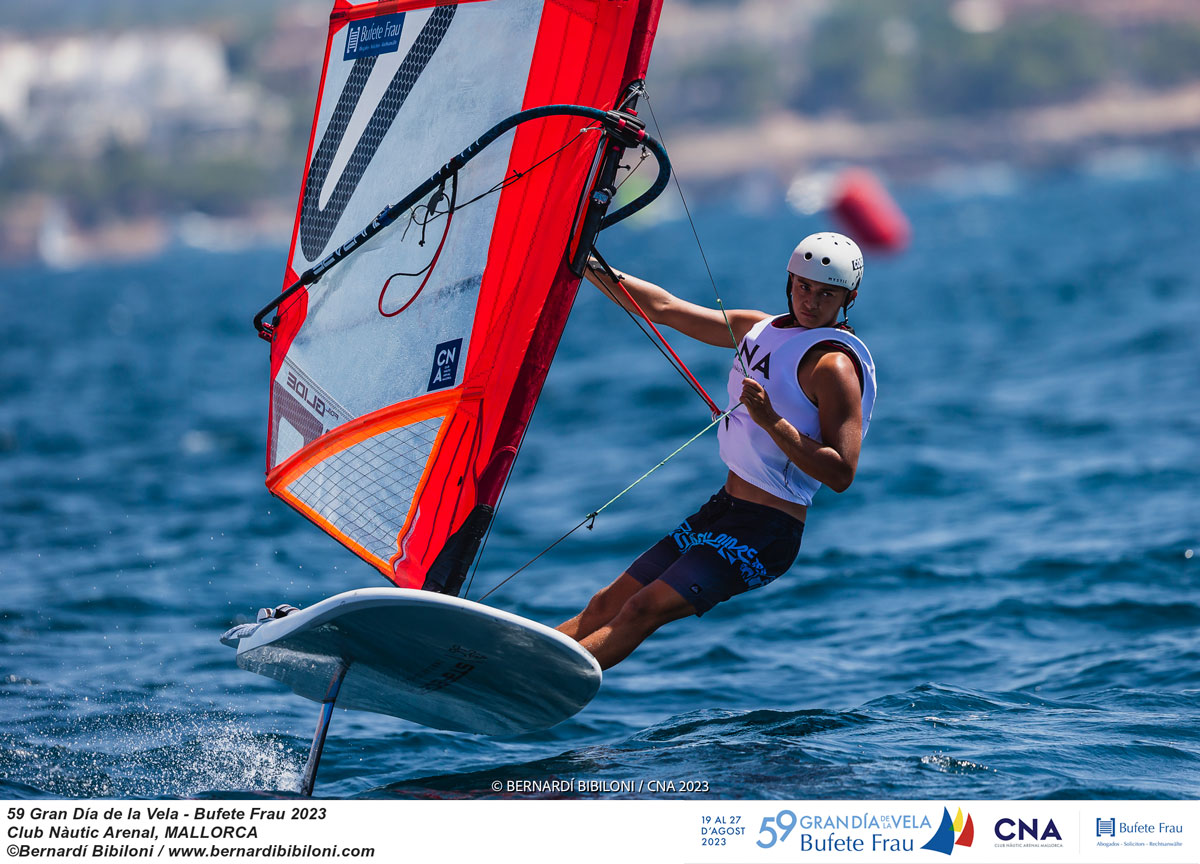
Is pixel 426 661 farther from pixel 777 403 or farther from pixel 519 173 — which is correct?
pixel 519 173

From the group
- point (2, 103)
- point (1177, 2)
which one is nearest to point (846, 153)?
point (1177, 2)

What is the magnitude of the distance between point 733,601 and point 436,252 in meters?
4.13

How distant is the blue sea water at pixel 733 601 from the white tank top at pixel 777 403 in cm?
101

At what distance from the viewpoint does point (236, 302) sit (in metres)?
50.8

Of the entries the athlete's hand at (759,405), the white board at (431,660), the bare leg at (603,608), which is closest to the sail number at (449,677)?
the white board at (431,660)

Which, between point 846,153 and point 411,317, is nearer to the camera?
point 411,317

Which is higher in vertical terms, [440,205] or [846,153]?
[846,153]

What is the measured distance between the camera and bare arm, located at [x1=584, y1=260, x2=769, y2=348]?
5.54 metres

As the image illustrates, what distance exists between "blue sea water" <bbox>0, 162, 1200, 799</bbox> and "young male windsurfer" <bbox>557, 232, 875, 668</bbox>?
58 centimetres

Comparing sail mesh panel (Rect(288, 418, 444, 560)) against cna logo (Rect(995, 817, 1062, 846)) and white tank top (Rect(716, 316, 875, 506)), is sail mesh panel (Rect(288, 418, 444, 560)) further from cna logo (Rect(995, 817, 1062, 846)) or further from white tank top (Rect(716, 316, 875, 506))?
cna logo (Rect(995, 817, 1062, 846))

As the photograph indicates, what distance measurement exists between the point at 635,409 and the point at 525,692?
1231 cm

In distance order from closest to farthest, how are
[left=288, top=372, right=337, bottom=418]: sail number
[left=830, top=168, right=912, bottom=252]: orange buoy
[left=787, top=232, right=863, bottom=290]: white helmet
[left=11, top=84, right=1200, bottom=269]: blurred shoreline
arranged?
[left=787, top=232, right=863, bottom=290]: white helmet
[left=288, top=372, right=337, bottom=418]: sail number
[left=830, top=168, right=912, bottom=252]: orange buoy
[left=11, top=84, right=1200, bottom=269]: blurred shoreline

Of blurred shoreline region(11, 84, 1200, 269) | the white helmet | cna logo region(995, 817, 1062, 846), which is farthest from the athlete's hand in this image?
blurred shoreline region(11, 84, 1200, 269)

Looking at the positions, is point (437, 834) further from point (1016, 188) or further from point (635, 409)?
point (1016, 188)
